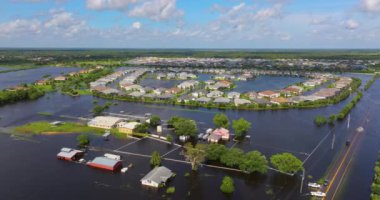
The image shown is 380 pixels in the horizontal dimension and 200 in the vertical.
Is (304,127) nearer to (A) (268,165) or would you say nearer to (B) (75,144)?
(A) (268,165)

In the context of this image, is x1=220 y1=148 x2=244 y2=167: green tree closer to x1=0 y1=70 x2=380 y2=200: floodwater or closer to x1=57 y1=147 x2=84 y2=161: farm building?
x1=0 y1=70 x2=380 y2=200: floodwater

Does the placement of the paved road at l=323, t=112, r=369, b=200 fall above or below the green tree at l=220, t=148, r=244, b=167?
below

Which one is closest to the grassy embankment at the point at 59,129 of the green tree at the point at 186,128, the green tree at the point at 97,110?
the green tree at the point at 186,128

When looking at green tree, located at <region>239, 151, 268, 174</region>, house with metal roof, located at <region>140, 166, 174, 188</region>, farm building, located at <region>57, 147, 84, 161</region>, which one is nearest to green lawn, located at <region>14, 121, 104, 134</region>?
farm building, located at <region>57, 147, 84, 161</region>

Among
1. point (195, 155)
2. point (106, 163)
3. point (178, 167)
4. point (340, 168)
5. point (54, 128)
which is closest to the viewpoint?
point (195, 155)

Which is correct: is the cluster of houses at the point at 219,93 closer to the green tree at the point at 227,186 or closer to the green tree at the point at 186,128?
the green tree at the point at 186,128

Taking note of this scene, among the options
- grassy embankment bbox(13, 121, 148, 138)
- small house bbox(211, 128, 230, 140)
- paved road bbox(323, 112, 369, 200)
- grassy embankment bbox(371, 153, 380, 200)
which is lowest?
paved road bbox(323, 112, 369, 200)

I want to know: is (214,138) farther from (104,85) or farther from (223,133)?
(104,85)

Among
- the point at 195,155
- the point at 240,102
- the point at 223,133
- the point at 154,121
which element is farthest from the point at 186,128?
the point at 240,102
